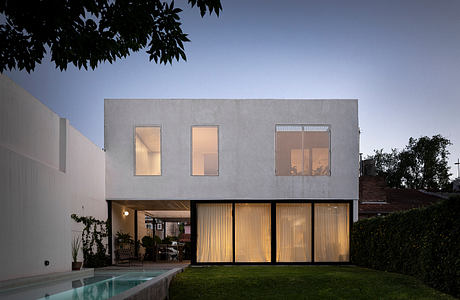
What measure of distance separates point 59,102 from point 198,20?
23.4 metres

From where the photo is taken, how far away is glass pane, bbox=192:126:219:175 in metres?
15.1

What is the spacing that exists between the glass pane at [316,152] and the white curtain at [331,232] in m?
1.21

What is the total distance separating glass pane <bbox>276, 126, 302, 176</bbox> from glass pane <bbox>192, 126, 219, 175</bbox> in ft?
6.72

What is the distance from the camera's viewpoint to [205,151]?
15086mm

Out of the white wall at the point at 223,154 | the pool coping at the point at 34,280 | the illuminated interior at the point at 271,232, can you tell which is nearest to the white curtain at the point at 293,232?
the illuminated interior at the point at 271,232

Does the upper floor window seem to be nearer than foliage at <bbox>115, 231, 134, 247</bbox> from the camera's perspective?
Yes

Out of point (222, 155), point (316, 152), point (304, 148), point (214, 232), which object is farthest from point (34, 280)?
point (316, 152)

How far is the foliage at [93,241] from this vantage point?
1337 cm

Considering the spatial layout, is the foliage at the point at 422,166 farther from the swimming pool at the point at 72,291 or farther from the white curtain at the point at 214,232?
the swimming pool at the point at 72,291

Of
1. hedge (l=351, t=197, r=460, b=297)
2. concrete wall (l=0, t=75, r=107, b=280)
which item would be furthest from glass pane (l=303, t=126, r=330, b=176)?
concrete wall (l=0, t=75, r=107, b=280)

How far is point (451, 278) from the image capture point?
7547 mm

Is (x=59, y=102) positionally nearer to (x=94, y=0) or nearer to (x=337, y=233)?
(x=337, y=233)

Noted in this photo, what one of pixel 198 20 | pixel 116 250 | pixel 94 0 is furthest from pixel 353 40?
pixel 94 0

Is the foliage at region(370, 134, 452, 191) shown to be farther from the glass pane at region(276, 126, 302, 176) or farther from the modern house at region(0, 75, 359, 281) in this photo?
the glass pane at region(276, 126, 302, 176)
